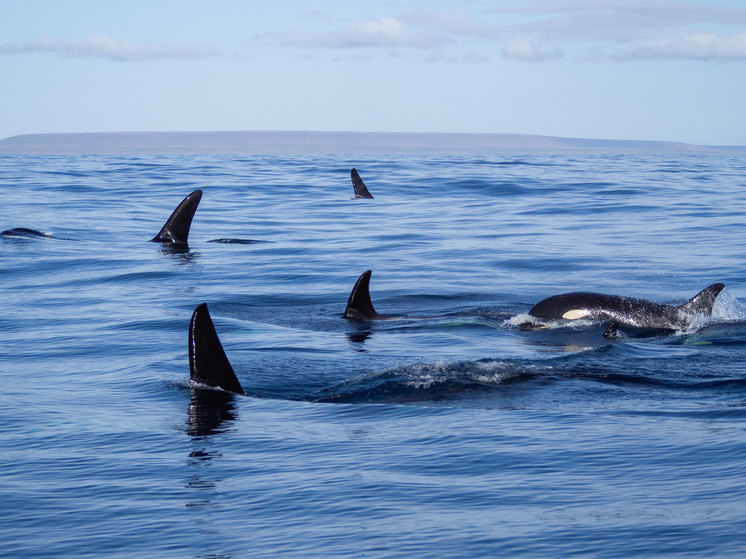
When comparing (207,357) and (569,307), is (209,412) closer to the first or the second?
(207,357)

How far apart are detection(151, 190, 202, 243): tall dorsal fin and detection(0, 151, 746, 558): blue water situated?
1.42 metres

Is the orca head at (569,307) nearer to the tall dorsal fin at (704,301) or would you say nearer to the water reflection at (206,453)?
the tall dorsal fin at (704,301)

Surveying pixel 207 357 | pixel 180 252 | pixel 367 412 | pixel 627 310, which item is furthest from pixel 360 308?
pixel 180 252

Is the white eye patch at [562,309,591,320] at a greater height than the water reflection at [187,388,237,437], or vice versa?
the white eye patch at [562,309,591,320]

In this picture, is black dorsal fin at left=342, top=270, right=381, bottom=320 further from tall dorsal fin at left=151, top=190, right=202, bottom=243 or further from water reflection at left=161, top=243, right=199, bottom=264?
tall dorsal fin at left=151, top=190, right=202, bottom=243

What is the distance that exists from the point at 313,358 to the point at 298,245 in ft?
36.5

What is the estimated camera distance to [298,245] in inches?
846

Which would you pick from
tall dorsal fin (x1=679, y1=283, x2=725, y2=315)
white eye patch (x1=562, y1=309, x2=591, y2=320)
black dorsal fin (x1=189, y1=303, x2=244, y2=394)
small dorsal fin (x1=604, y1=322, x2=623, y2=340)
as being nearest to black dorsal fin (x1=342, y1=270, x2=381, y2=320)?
white eye patch (x1=562, y1=309, x2=591, y2=320)

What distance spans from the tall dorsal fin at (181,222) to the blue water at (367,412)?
55.8 inches

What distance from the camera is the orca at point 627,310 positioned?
38.4ft

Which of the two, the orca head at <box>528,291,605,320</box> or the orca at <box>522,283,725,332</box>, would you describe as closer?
the orca at <box>522,283,725,332</box>

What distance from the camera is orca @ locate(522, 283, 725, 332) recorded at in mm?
11711

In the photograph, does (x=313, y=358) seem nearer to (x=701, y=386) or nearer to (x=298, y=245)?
(x=701, y=386)

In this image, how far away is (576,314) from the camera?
472 inches
